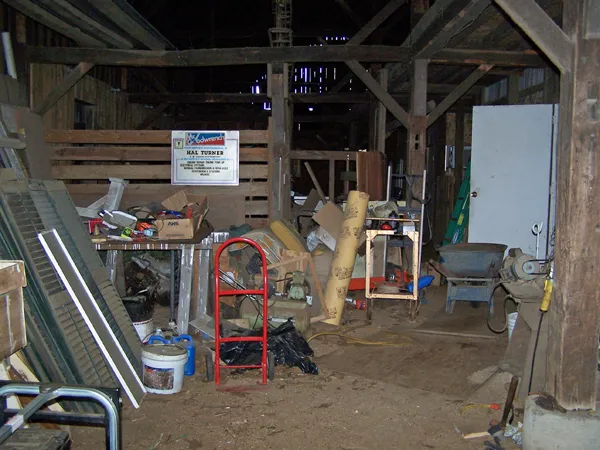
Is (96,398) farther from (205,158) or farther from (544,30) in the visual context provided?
(205,158)

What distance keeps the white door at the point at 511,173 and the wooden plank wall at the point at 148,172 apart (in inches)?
141

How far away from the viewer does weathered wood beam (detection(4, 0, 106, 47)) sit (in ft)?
24.5

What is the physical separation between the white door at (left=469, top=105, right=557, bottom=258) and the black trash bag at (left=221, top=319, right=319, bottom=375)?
4623 mm

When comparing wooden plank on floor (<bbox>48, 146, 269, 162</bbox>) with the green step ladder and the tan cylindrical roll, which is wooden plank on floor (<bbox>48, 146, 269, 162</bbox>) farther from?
the green step ladder

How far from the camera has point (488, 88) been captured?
1132cm

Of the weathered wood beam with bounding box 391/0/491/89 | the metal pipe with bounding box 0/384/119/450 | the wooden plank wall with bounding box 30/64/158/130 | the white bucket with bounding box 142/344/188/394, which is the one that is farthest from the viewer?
the wooden plank wall with bounding box 30/64/158/130

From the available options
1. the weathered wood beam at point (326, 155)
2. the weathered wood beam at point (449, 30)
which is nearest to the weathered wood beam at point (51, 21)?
the weathered wood beam at point (326, 155)

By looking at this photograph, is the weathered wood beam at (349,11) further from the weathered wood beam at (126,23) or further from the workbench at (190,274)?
the workbench at (190,274)

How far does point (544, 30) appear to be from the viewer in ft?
12.5

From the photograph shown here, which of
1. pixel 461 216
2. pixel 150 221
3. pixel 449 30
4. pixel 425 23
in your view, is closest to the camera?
pixel 150 221

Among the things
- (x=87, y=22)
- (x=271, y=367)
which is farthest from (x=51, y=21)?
(x=271, y=367)

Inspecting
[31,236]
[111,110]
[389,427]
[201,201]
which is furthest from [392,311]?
[111,110]

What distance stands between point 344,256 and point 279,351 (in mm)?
2144

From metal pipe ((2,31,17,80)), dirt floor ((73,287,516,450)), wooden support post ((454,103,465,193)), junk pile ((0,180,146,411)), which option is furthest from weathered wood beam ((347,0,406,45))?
junk pile ((0,180,146,411))
